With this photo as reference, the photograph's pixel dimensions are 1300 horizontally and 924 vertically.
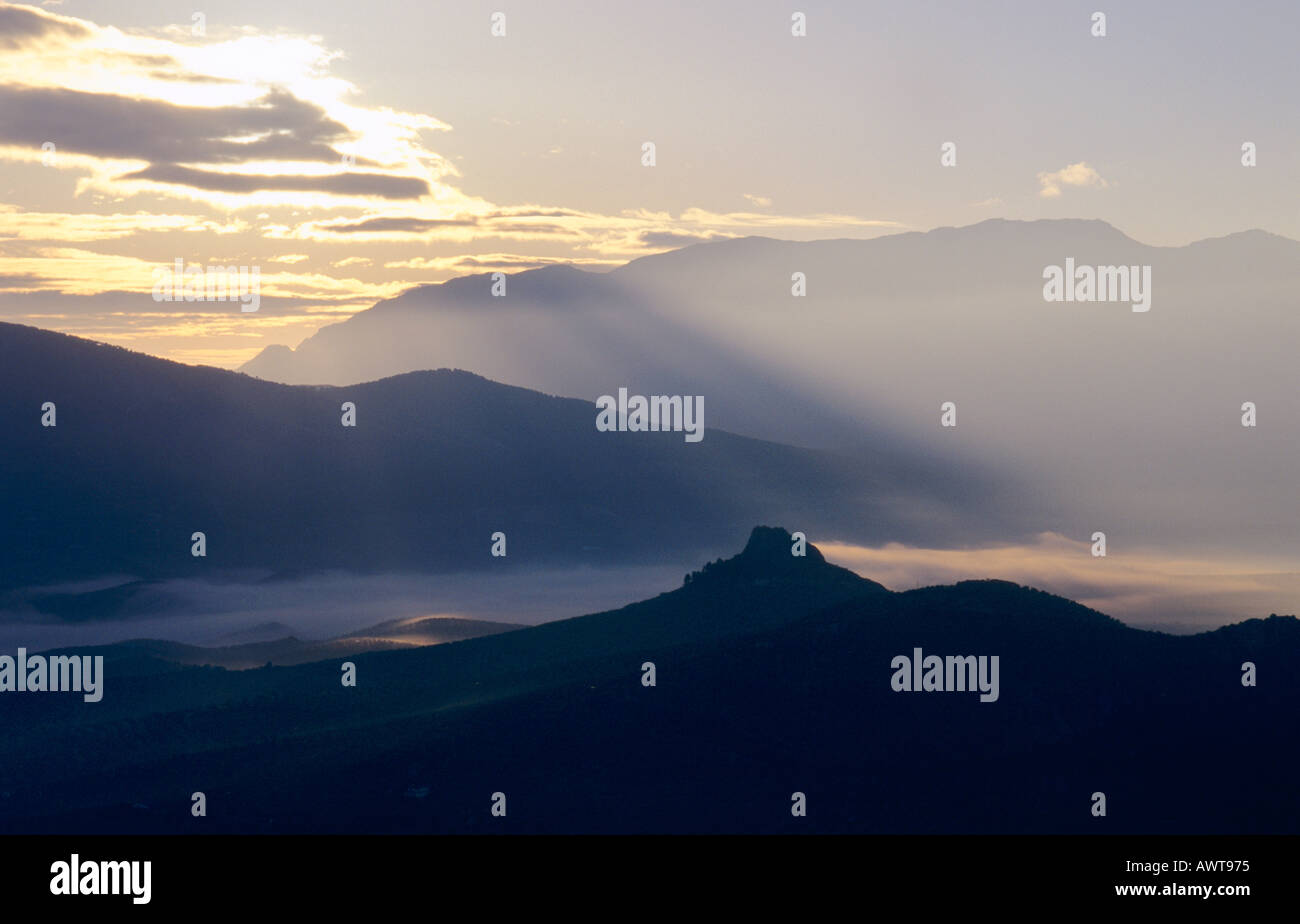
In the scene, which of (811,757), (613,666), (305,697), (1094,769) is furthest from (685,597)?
(1094,769)

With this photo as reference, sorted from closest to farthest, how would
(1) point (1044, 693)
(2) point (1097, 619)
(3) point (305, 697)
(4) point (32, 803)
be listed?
1. (1) point (1044, 693)
2. (2) point (1097, 619)
3. (4) point (32, 803)
4. (3) point (305, 697)

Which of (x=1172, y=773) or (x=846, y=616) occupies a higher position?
(x=846, y=616)

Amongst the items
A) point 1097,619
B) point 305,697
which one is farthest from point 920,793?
point 305,697

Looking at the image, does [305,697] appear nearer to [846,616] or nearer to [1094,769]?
[846,616]

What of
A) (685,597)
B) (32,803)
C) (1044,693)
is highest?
(685,597)

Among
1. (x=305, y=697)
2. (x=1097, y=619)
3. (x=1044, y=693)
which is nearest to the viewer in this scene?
(x=1044, y=693)

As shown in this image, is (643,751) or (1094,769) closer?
(1094,769)
